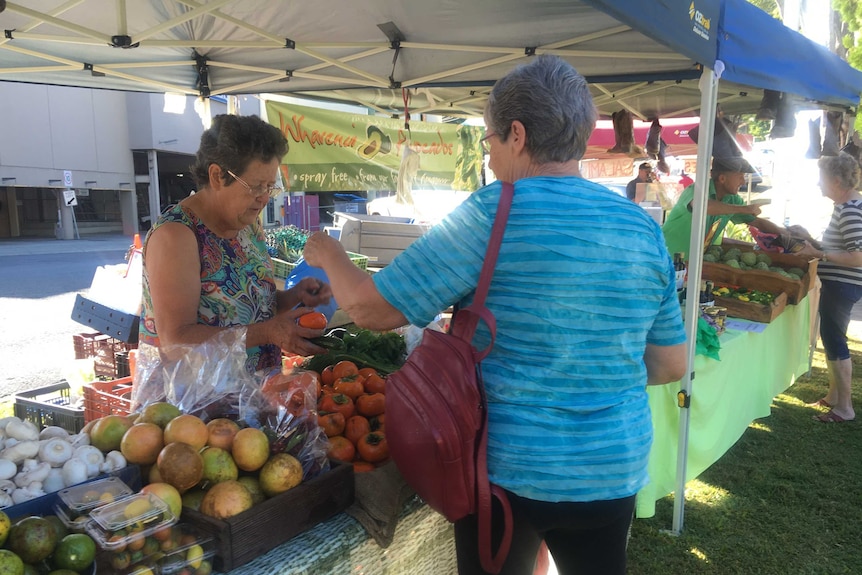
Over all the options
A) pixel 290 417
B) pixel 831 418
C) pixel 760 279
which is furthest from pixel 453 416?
pixel 831 418

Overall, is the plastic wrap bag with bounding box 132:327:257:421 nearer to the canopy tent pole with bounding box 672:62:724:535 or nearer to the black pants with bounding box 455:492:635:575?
the black pants with bounding box 455:492:635:575

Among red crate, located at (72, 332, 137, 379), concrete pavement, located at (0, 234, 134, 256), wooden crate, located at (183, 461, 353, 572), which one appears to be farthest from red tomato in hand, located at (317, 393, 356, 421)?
concrete pavement, located at (0, 234, 134, 256)

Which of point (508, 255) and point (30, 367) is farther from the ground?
point (508, 255)

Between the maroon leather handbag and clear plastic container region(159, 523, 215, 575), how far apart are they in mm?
477

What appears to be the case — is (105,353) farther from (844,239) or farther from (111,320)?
(844,239)

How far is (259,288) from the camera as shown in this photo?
230 centimetres

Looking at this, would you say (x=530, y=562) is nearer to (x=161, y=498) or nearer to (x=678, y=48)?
(x=161, y=498)

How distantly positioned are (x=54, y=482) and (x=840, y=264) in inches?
207

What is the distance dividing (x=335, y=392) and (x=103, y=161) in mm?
24113

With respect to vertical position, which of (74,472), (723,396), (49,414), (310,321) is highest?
(310,321)

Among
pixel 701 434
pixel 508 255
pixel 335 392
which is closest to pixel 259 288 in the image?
pixel 335 392

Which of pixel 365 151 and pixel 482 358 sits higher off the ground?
pixel 365 151

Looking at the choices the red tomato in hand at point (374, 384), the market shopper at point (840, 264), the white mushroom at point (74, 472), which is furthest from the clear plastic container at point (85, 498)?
the market shopper at point (840, 264)

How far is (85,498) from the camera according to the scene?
1324 mm
